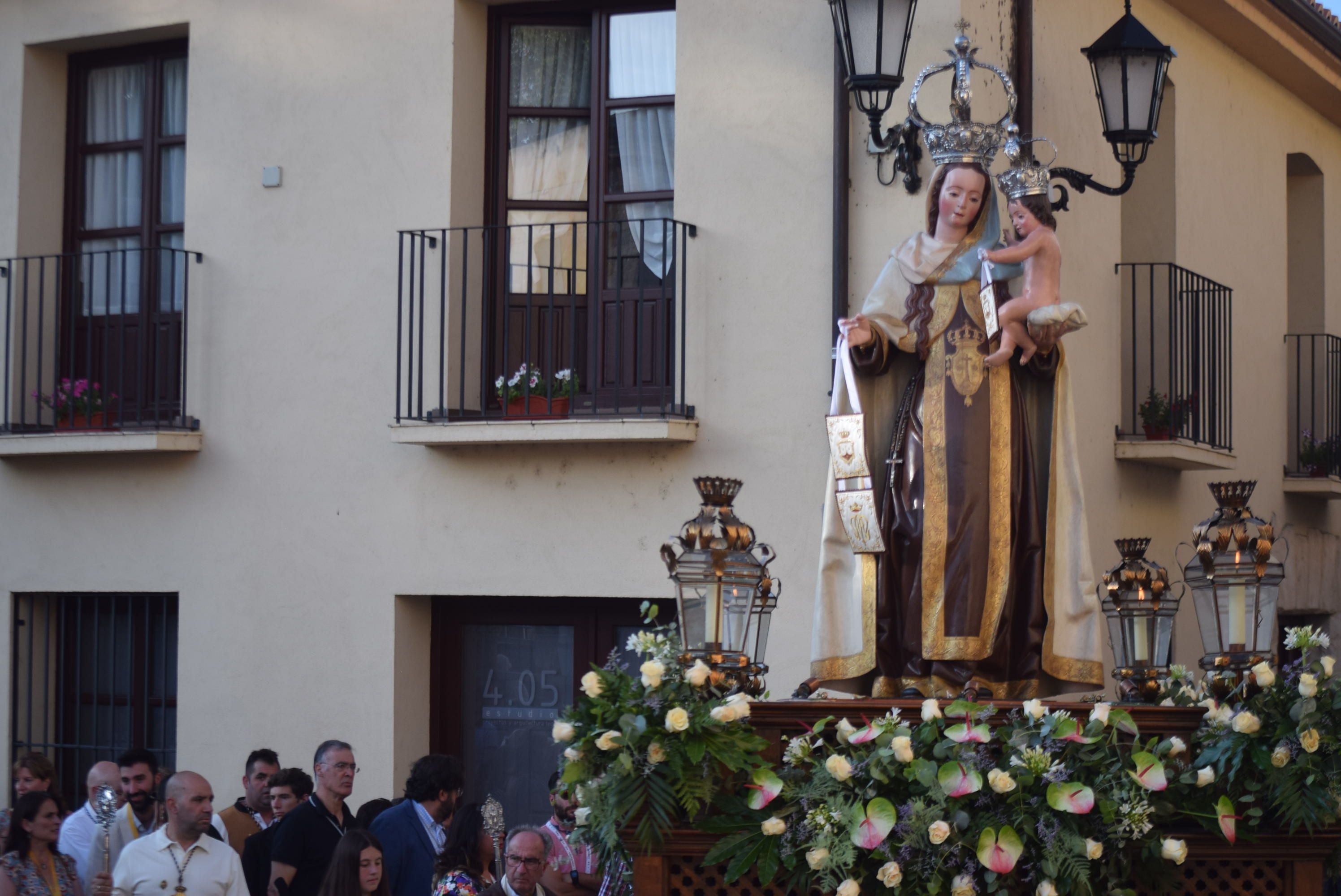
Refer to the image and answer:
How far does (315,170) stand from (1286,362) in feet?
23.8

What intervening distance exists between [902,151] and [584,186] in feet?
6.76

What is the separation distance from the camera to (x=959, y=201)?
20.6 ft

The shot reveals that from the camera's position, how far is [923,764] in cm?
514

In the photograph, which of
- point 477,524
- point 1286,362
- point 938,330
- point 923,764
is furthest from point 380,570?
point 1286,362

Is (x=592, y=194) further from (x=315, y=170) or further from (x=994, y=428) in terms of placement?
(x=994, y=428)

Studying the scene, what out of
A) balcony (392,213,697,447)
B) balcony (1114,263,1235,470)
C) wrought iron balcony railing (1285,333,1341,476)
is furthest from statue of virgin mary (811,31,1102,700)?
wrought iron balcony railing (1285,333,1341,476)

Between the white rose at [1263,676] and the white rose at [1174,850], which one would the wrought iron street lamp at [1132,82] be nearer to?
the white rose at [1263,676]

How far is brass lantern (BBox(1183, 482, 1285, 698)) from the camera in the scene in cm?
566

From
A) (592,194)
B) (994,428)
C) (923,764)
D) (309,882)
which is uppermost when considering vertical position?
(592,194)

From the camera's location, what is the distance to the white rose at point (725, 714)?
517 cm

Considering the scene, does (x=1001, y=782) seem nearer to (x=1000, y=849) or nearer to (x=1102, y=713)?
(x=1000, y=849)

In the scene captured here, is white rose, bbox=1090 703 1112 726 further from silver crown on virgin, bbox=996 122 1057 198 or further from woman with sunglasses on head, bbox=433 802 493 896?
woman with sunglasses on head, bbox=433 802 493 896

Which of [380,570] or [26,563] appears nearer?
[380,570]

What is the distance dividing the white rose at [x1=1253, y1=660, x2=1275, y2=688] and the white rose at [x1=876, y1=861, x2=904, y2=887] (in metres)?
1.22
